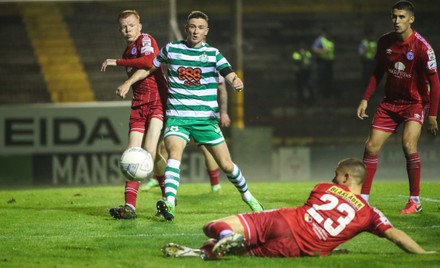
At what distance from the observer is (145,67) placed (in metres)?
11.0

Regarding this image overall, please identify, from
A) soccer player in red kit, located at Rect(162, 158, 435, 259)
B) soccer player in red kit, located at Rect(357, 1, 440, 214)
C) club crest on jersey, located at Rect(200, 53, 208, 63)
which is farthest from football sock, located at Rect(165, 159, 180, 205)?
soccer player in red kit, located at Rect(162, 158, 435, 259)

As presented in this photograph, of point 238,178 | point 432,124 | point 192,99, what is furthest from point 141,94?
point 432,124

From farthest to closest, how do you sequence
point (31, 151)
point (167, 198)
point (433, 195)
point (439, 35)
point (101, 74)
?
point (439, 35) < point (101, 74) < point (31, 151) < point (433, 195) < point (167, 198)

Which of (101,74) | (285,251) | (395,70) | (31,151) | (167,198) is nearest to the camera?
(285,251)

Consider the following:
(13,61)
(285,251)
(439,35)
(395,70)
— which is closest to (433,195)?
(395,70)

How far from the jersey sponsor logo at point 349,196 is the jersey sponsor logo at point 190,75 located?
9.65 ft

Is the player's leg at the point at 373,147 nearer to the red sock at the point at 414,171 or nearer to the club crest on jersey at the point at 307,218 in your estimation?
the red sock at the point at 414,171

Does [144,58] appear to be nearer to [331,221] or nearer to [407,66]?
[407,66]

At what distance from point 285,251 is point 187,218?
3.10 metres

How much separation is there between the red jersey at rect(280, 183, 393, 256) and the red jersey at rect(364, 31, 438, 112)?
3.49m

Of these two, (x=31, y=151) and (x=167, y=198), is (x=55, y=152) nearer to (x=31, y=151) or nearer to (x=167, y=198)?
(x=31, y=151)

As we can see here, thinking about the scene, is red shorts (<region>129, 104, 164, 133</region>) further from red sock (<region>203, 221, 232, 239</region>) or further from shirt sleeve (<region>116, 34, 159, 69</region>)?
red sock (<region>203, 221, 232, 239</region>)

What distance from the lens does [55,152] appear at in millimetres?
18641

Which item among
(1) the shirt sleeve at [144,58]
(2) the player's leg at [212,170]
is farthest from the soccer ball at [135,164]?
(2) the player's leg at [212,170]
